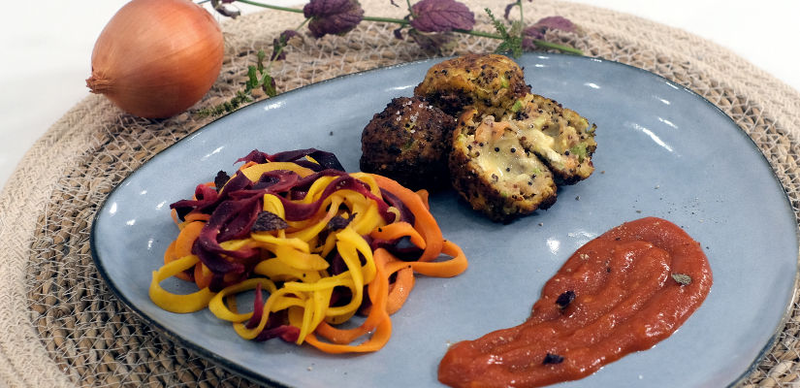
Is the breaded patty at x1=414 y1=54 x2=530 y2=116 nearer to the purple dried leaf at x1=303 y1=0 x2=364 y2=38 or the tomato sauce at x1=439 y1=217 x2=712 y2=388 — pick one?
the tomato sauce at x1=439 y1=217 x2=712 y2=388

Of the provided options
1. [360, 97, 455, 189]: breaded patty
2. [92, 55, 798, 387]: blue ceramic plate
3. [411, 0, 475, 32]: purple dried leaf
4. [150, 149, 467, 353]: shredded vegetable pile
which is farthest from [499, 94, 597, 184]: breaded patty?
[411, 0, 475, 32]: purple dried leaf

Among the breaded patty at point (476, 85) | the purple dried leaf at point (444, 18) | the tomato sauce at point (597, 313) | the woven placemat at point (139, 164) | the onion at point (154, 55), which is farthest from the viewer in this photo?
the purple dried leaf at point (444, 18)

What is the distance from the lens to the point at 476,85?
14.8ft

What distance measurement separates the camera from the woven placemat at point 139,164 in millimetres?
3816

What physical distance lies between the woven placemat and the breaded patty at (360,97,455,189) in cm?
144

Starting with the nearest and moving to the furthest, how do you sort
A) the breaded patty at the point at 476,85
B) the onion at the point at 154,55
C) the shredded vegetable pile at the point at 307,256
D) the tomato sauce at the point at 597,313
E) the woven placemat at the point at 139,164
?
the tomato sauce at the point at 597,313 < the shredded vegetable pile at the point at 307,256 < the woven placemat at the point at 139,164 < the breaded patty at the point at 476,85 < the onion at the point at 154,55

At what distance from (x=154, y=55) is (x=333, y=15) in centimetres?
145

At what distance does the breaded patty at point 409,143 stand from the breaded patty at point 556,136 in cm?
42

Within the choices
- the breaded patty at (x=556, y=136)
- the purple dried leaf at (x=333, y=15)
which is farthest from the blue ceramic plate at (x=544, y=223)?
the purple dried leaf at (x=333, y=15)

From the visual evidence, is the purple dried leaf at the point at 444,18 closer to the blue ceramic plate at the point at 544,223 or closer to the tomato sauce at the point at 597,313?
the blue ceramic plate at the point at 544,223

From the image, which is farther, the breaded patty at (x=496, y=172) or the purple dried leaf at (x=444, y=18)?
the purple dried leaf at (x=444, y=18)

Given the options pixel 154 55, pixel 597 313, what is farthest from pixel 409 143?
pixel 154 55

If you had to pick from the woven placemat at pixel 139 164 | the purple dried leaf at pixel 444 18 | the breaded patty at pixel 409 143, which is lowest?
the woven placemat at pixel 139 164

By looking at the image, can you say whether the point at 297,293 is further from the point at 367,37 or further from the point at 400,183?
the point at 367,37
